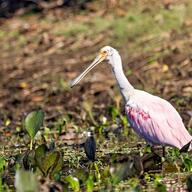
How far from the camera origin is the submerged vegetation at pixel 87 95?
725cm

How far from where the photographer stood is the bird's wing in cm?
859

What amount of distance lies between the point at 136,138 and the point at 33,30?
23.2 ft

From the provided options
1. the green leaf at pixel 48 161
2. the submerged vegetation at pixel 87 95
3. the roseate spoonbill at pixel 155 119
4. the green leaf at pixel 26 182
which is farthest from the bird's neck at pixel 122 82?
the green leaf at pixel 26 182

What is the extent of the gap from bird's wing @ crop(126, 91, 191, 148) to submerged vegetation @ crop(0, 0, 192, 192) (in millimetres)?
164

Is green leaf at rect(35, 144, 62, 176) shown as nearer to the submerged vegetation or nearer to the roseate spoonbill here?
the submerged vegetation

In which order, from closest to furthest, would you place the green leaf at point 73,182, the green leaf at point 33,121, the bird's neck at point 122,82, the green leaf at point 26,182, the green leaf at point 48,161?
the green leaf at point 26,182
the green leaf at point 73,182
the green leaf at point 48,161
the green leaf at point 33,121
the bird's neck at point 122,82

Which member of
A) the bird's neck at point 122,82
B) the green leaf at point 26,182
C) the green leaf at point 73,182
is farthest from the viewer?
the bird's neck at point 122,82

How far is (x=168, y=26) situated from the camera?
15578 mm

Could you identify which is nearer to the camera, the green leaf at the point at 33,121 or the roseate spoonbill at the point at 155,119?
the green leaf at the point at 33,121

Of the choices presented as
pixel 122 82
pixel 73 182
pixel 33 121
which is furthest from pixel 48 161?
pixel 122 82

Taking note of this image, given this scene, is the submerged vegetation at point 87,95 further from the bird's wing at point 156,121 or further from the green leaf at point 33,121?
the bird's wing at point 156,121

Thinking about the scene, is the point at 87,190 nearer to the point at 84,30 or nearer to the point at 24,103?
the point at 24,103

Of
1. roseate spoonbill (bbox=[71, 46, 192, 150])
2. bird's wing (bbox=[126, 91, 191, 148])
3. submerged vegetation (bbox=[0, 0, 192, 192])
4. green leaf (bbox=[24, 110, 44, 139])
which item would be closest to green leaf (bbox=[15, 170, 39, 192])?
submerged vegetation (bbox=[0, 0, 192, 192])

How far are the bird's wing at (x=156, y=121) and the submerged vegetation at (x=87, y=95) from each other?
0.16 m
